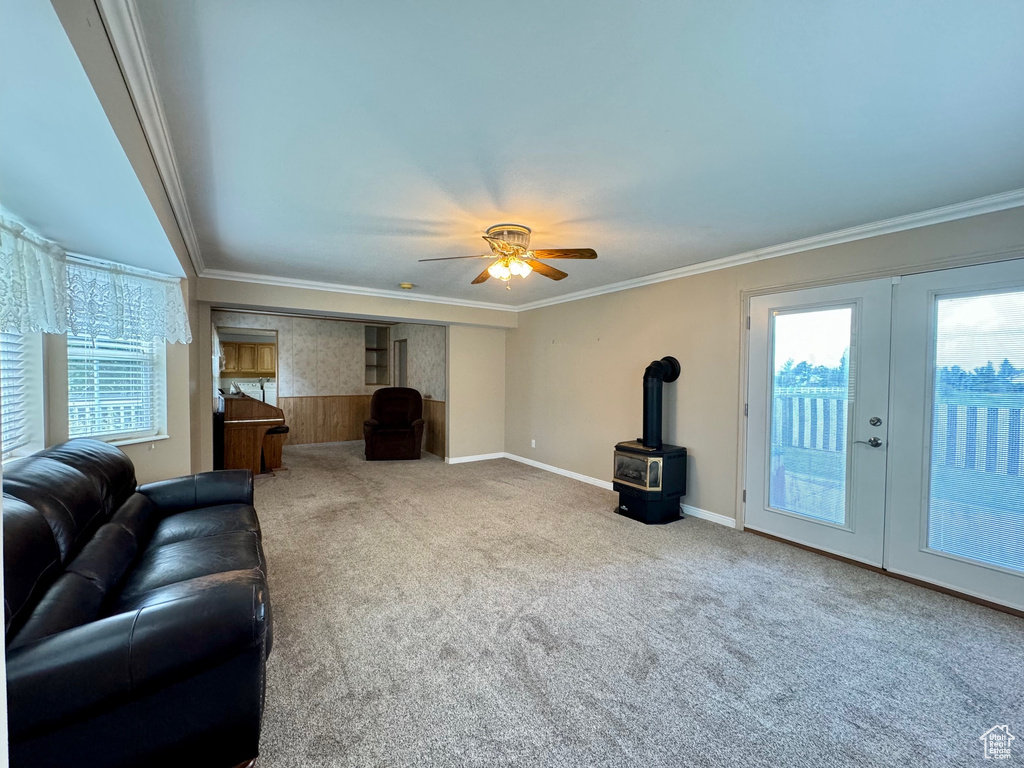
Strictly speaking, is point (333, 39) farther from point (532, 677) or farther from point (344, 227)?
point (532, 677)

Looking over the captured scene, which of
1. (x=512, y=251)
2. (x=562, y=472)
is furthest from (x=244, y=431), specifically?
(x=512, y=251)

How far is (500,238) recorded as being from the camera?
306cm

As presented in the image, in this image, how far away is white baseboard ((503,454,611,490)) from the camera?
17.4 feet

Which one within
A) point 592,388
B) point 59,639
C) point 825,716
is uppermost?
point 592,388

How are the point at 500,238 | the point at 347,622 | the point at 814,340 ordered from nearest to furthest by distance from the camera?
the point at 347,622, the point at 500,238, the point at 814,340

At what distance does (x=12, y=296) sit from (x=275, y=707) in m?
2.21

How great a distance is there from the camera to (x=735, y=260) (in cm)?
386

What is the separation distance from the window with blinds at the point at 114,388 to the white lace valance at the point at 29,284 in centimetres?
64

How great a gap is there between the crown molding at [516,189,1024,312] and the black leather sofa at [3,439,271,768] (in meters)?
4.00

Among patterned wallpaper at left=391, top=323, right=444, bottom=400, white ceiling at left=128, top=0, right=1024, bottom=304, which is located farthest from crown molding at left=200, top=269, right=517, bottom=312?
white ceiling at left=128, top=0, right=1024, bottom=304

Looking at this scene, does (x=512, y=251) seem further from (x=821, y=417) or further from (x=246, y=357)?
(x=246, y=357)

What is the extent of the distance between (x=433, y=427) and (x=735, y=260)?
5.10 metres

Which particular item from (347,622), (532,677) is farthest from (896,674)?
(347,622)

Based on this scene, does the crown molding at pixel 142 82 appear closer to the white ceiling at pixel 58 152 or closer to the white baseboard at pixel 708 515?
the white ceiling at pixel 58 152
